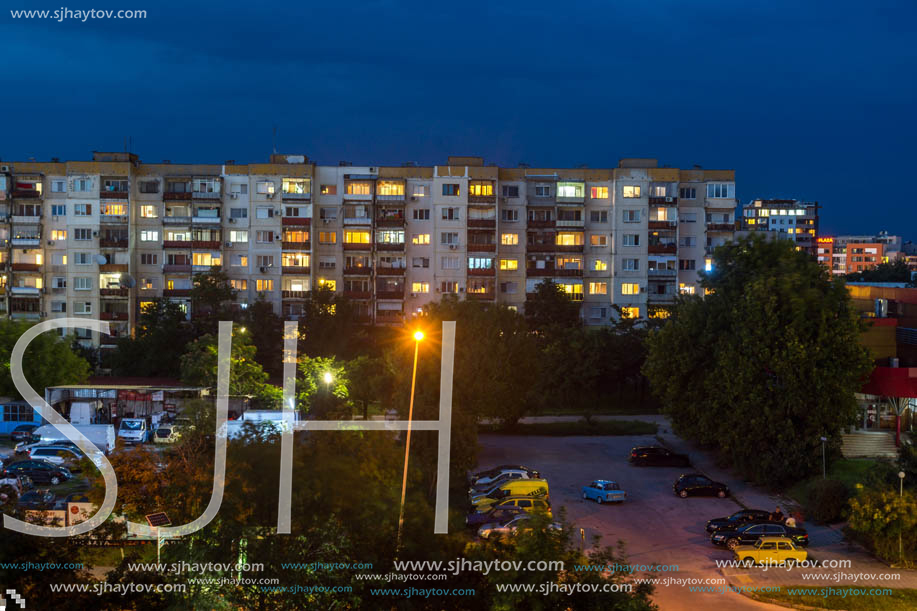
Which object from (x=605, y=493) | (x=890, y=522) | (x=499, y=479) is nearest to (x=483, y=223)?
(x=499, y=479)

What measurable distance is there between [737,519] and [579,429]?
17077 millimetres

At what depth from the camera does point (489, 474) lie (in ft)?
95.7

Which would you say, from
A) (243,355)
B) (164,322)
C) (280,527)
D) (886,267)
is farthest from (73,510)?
(886,267)

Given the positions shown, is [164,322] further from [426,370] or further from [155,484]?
[155,484]

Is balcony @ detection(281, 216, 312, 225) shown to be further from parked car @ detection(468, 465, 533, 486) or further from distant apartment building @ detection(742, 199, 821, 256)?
distant apartment building @ detection(742, 199, 821, 256)

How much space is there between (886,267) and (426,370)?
98.5 meters

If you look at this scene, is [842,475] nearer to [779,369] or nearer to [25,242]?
[779,369]

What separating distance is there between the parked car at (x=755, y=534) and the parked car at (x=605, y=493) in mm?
4819

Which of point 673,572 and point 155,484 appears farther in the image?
point 673,572

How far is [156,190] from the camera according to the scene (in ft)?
→ 182

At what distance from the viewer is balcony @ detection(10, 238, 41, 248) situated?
55219mm

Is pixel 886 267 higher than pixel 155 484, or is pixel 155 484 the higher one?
pixel 886 267

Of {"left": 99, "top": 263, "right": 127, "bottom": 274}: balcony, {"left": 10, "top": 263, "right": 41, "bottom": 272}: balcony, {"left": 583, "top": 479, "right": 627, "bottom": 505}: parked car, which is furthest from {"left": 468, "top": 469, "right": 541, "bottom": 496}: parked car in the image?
{"left": 10, "top": 263, "right": 41, "bottom": 272}: balcony

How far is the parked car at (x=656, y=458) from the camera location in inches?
1318
